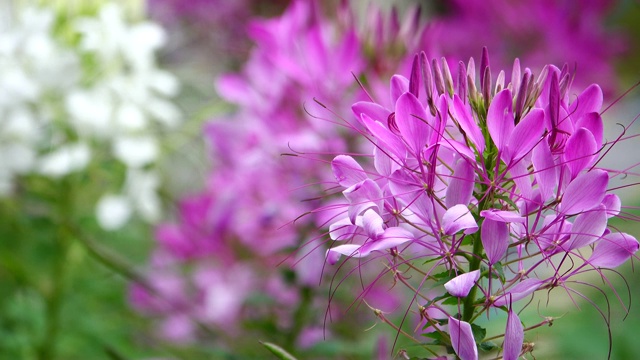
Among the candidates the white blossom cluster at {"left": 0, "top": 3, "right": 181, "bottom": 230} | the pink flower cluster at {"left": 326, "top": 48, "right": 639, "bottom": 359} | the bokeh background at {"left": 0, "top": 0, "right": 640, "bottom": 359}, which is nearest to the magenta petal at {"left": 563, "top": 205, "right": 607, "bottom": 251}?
the pink flower cluster at {"left": 326, "top": 48, "right": 639, "bottom": 359}

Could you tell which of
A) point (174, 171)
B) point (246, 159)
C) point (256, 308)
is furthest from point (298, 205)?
point (174, 171)

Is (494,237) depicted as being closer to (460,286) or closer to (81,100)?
(460,286)

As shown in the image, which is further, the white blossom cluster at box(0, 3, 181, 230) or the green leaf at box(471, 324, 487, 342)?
the white blossom cluster at box(0, 3, 181, 230)

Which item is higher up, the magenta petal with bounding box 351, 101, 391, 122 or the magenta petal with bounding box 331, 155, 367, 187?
the magenta petal with bounding box 351, 101, 391, 122

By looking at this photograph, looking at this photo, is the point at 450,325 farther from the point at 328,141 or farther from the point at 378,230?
the point at 328,141

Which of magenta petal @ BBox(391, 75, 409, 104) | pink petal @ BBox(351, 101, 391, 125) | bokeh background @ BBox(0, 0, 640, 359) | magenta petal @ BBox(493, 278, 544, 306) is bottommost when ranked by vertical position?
magenta petal @ BBox(493, 278, 544, 306)

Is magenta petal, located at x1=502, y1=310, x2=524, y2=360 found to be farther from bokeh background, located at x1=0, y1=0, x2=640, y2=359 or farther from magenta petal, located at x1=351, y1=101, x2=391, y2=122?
bokeh background, located at x1=0, y1=0, x2=640, y2=359
